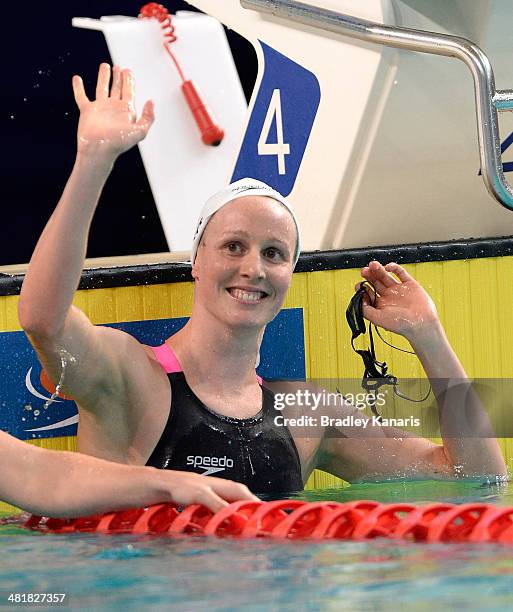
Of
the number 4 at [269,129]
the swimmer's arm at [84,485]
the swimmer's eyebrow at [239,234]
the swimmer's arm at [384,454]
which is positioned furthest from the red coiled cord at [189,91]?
the swimmer's arm at [84,485]

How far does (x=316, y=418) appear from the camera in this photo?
3.07 m

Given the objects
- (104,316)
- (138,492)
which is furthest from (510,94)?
(138,492)

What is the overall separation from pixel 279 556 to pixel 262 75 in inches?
71.5

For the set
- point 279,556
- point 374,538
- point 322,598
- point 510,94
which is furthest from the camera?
point 510,94

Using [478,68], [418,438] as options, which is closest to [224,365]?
[418,438]

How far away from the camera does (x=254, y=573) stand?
1.80m

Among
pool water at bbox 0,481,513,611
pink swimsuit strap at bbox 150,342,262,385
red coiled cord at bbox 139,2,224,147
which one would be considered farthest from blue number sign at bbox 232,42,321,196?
Result: pool water at bbox 0,481,513,611

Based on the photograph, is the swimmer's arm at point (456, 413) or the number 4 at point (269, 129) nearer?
the swimmer's arm at point (456, 413)

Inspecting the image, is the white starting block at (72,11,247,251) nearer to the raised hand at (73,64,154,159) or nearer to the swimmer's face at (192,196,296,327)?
the swimmer's face at (192,196,296,327)

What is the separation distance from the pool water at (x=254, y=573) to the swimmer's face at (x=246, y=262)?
0.79m

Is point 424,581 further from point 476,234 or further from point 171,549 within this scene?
point 476,234

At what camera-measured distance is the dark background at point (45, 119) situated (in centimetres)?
325

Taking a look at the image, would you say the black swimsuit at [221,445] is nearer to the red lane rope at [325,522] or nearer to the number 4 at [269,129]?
the red lane rope at [325,522]

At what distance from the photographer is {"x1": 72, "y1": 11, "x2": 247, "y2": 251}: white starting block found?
3299mm
